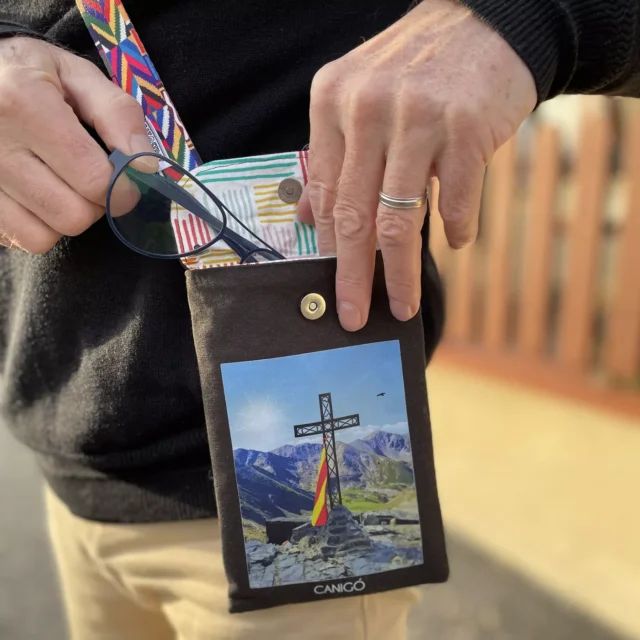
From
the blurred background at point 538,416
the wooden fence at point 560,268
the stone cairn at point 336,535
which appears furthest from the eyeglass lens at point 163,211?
the wooden fence at point 560,268

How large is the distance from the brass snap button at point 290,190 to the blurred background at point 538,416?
5.19 ft

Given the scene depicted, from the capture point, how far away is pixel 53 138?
0.72 meters

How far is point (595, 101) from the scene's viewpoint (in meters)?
2.93

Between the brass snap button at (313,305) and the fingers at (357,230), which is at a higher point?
the fingers at (357,230)

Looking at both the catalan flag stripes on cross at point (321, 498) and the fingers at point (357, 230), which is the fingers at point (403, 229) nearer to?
the fingers at point (357, 230)

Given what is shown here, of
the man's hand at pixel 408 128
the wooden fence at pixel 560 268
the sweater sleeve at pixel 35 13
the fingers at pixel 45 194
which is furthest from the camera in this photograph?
the wooden fence at pixel 560 268

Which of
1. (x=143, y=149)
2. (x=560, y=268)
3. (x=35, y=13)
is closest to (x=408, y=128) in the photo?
(x=143, y=149)

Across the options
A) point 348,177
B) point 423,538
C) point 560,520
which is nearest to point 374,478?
point 423,538

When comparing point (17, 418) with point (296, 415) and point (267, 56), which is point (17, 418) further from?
point (267, 56)

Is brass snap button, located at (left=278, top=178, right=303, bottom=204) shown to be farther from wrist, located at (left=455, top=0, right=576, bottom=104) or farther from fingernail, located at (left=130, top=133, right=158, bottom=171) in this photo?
wrist, located at (left=455, top=0, right=576, bottom=104)

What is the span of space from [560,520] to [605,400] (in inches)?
30.1

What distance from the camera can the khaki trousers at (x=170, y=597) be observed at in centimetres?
88

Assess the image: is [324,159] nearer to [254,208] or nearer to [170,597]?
[254,208]

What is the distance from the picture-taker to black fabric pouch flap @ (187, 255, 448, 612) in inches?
29.3
